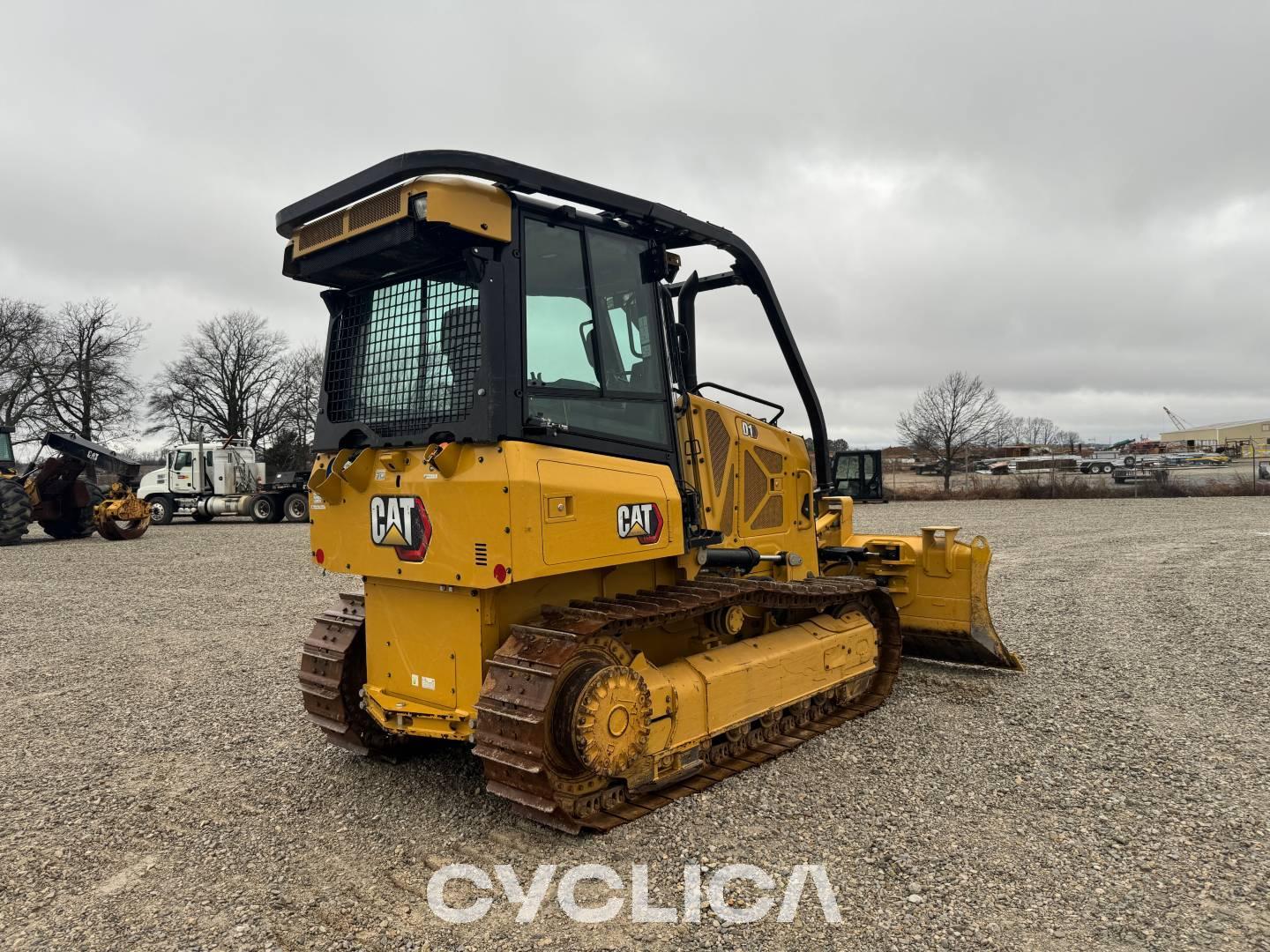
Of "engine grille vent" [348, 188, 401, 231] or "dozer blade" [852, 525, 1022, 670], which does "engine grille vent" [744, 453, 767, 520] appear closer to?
"dozer blade" [852, 525, 1022, 670]

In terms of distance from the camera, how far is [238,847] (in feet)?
13.3

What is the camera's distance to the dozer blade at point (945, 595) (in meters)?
6.94

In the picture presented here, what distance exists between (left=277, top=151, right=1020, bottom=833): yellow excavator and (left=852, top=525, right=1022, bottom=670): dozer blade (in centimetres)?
187

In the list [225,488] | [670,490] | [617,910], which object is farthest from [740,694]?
[225,488]

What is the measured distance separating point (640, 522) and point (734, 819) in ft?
5.33

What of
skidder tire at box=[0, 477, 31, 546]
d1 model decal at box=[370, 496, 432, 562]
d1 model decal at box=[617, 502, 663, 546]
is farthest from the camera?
skidder tire at box=[0, 477, 31, 546]

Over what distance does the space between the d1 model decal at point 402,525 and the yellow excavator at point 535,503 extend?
14 millimetres

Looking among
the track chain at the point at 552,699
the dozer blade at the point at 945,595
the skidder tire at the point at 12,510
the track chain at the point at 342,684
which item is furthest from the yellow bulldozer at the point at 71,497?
the track chain at the point at 552,699

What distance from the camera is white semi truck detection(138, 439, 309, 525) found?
28078mm

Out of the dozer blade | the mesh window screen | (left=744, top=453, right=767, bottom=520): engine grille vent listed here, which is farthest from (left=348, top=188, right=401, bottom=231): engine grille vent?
the dozer blade

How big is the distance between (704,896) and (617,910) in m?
0.38

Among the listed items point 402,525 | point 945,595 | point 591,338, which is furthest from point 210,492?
point 591,338

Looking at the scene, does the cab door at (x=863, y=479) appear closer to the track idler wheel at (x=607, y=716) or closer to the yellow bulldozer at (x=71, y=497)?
the track idler wheel at (x=607, y=716)

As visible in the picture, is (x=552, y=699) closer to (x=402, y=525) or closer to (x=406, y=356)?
(x=402, y=525)
